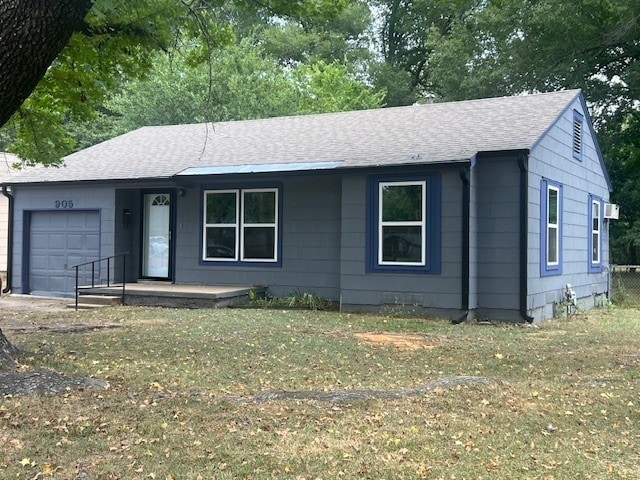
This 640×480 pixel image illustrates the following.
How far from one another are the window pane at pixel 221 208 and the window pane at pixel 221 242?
7.4 inches

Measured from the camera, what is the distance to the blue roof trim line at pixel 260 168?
478 inches

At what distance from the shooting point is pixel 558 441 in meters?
4.55

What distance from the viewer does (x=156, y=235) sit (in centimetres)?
1458

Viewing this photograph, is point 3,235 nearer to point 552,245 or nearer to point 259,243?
point 259,243

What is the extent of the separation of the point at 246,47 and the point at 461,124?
17.9 meters

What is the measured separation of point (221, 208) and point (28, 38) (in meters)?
8.80

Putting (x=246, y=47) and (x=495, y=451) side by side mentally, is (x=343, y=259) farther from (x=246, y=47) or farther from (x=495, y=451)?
(x=246, y=47)

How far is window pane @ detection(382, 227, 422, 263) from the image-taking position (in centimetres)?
1124

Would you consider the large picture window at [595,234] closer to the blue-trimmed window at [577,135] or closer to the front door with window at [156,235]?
the blue-trimmed window at [577,135]

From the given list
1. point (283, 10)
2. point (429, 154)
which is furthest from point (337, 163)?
point (283, 10)

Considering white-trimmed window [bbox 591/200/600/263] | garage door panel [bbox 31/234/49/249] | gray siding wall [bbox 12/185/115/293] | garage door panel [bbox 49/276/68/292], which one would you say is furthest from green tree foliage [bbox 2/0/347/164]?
white-trimmed window [bbox 591/200/600/263]

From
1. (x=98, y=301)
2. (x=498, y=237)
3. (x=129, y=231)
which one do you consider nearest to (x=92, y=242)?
(x=129, y=231)

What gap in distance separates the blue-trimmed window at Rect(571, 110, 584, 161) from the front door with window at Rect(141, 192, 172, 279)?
8740 millimetres

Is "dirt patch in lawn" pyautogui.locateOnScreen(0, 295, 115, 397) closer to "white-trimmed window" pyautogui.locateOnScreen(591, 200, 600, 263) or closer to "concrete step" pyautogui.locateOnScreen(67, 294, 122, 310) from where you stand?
"concrete step" pyautogui.locateOnScreen(67, 294, 122, 310)
